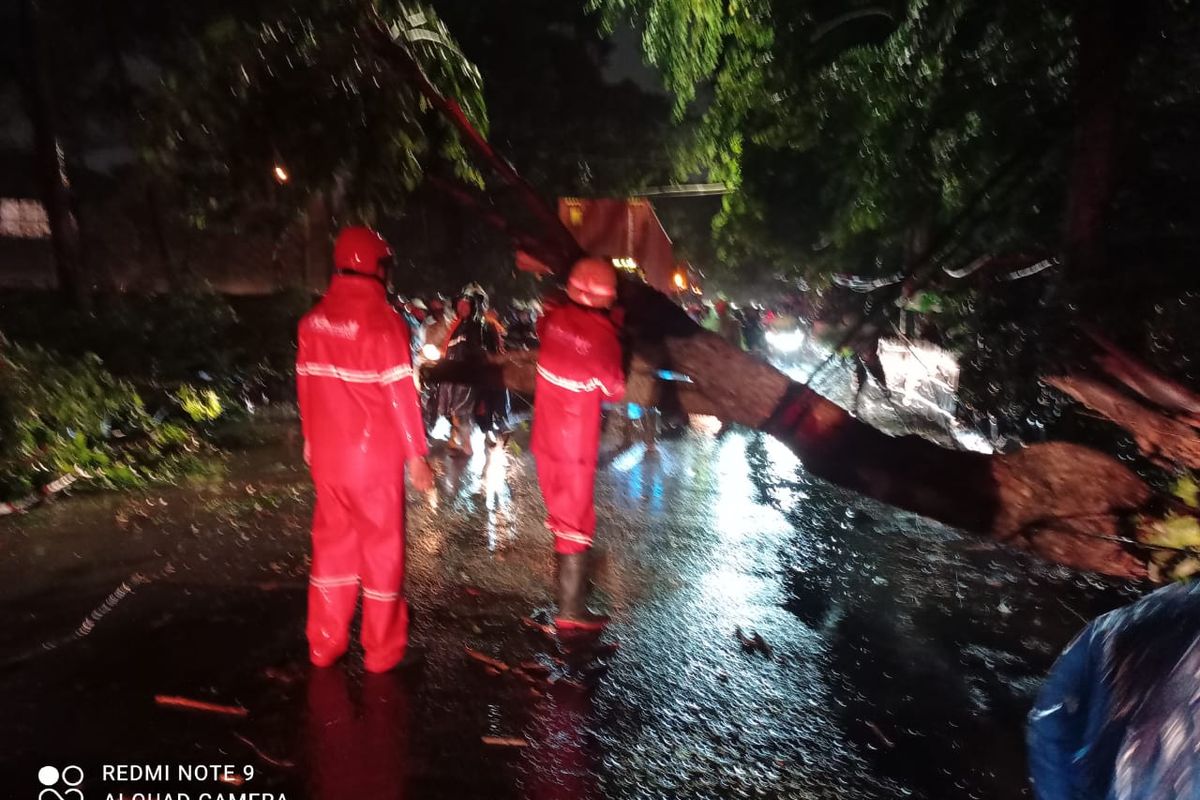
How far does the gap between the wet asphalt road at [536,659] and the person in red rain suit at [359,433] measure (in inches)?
20.1

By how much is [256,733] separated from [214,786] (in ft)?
1.08

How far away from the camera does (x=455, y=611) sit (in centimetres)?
460

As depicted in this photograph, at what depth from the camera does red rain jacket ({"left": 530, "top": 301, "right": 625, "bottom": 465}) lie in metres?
3.99

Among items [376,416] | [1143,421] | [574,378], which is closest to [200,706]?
[376,416]

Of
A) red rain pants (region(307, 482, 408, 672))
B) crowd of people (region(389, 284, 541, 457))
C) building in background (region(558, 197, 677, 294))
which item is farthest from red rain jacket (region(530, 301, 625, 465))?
building in background (region(558, 197, 677, 294))

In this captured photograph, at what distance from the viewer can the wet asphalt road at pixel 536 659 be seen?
3123 millimetres

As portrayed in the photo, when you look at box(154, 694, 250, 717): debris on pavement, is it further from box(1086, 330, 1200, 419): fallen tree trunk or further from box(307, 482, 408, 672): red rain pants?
box(1086, 330, 1200, 419): fallen tree trunk

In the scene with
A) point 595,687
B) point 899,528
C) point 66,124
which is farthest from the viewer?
point 66,124

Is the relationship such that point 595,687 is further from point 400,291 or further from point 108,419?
point 400,291

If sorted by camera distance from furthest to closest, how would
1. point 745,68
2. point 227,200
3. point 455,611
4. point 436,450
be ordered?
point 745,68
point 436,450
point 227,200
point 455,611

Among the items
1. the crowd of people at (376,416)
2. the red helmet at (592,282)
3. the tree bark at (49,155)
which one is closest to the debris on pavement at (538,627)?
Answer: the crowd of people at (376,416)

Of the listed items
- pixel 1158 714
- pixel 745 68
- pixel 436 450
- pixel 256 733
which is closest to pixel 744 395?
pixel 1158 714

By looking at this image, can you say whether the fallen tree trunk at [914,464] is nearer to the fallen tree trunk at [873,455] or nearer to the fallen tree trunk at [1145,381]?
the fallen tree trunk at [873,455]

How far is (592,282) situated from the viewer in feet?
13.1
